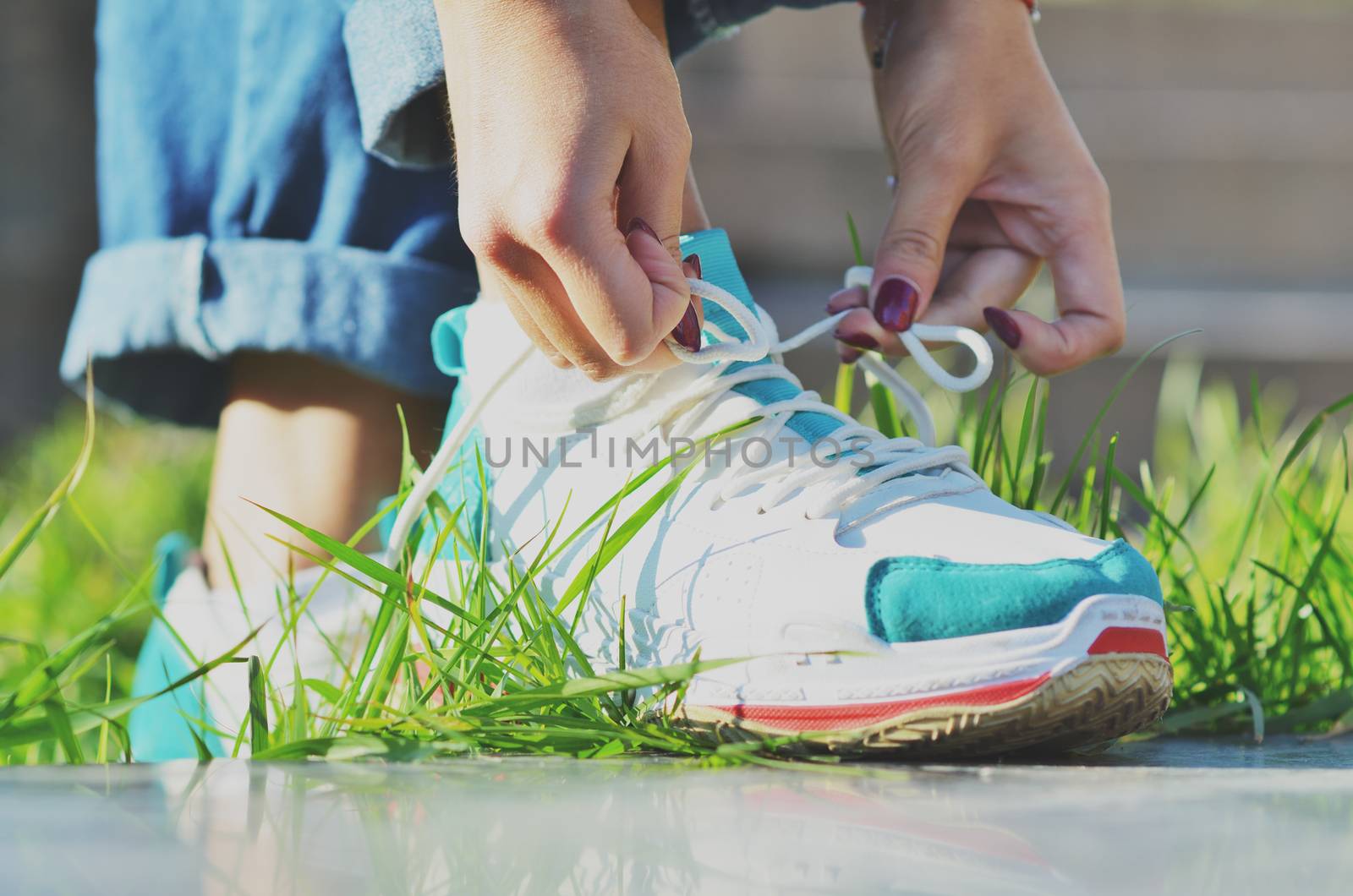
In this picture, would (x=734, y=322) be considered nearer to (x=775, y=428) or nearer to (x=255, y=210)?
(x=775, y=428)

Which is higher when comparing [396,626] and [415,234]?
[415,234]

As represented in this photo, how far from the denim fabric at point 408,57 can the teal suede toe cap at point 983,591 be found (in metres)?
0.51

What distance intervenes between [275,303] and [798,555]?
0.66 meters

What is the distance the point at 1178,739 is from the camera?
937 mm

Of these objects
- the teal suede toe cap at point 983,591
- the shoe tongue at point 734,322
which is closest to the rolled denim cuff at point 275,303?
the shoe tongue at point 734,322

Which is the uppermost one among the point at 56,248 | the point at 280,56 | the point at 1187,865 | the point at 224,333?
the point at 56,248

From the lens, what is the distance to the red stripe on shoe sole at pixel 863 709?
703mm

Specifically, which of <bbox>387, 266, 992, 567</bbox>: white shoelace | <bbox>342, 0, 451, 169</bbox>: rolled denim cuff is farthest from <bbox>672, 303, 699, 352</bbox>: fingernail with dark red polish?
<bbox>342, 0, 451, 169</bbox>: rolled denim cuff

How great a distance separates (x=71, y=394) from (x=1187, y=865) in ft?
12.4

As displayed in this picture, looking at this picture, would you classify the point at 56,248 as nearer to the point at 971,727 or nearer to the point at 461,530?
the point at 461,530

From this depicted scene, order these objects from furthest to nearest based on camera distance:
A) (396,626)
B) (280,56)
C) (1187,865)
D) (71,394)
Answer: (71,394) < (280,56) < (396,626) < (1187,865)

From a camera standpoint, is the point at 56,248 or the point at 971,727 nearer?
the point at 971,727

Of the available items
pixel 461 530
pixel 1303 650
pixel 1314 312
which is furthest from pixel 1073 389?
pixel 461 530

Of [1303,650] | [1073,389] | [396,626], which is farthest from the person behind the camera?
[1073,389]
